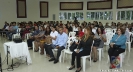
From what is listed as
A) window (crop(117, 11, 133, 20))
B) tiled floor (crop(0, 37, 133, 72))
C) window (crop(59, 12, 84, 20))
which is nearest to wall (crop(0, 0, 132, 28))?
window (crop(117, 11, 133, 20))

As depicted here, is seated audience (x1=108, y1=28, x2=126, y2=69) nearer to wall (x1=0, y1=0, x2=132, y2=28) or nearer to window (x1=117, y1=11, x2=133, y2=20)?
window (x1=117, y1=11, x2=133, y2=20)

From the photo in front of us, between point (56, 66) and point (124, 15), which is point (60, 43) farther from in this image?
point (124, 15)

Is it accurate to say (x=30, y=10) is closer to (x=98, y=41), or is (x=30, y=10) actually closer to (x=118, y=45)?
(x=98, y=41)

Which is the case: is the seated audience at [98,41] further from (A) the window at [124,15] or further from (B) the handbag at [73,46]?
(A) the window at [124,15]

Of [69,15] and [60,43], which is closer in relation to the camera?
[60,43]

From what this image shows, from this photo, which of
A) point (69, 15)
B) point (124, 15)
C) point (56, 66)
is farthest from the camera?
point (69, 15)

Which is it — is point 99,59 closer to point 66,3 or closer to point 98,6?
point 98,6

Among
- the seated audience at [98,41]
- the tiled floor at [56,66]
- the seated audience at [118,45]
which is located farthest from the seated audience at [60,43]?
the seated audience at [118,45]

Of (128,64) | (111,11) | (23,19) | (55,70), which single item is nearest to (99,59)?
(128,64)

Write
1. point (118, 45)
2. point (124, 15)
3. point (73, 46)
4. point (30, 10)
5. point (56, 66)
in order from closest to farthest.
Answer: point (118, 45)
point (56, 66)
point (73, 46)
point (124, 15)
point (30, 10)

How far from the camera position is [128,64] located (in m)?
4.47

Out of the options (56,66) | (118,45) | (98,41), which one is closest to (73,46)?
(56,66)

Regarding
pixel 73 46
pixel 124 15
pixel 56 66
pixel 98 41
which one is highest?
pixel 124 15

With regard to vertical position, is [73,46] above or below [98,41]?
below
